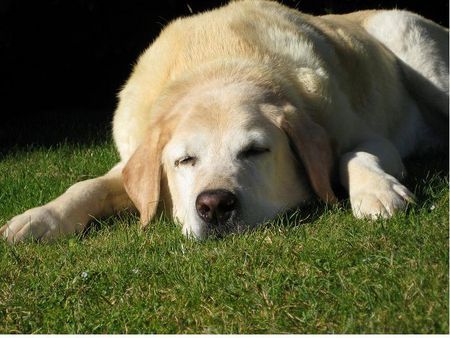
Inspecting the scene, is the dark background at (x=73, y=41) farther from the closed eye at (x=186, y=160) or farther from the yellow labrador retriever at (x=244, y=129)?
the closed eye at (x=186, y=160)

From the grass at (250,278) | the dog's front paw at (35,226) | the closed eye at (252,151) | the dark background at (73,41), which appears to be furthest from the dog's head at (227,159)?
the dark background at (73,41)

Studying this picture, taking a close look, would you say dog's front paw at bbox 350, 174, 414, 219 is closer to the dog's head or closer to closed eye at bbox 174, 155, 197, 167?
the dog's head

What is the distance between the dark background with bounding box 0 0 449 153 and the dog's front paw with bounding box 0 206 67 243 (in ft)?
12.6

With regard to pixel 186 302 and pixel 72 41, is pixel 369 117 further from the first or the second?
pixel 72 41

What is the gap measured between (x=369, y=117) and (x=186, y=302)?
2800 mm

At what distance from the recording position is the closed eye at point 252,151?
4648 mm

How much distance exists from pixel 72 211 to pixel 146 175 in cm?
46

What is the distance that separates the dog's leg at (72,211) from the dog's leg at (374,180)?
136cm

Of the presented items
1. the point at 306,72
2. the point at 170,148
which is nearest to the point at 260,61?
the point at 306,72

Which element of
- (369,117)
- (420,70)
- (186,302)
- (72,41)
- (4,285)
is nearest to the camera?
(186,302)

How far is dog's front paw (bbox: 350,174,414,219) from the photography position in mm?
4367

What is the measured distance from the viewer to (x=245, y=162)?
15.2 feet

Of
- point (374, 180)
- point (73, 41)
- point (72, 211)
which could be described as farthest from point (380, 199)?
point (73, 41)

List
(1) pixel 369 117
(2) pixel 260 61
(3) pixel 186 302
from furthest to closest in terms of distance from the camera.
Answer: (1) pixel 369 117 → (2) pixel 260 61 → (3) pixel 186 302
